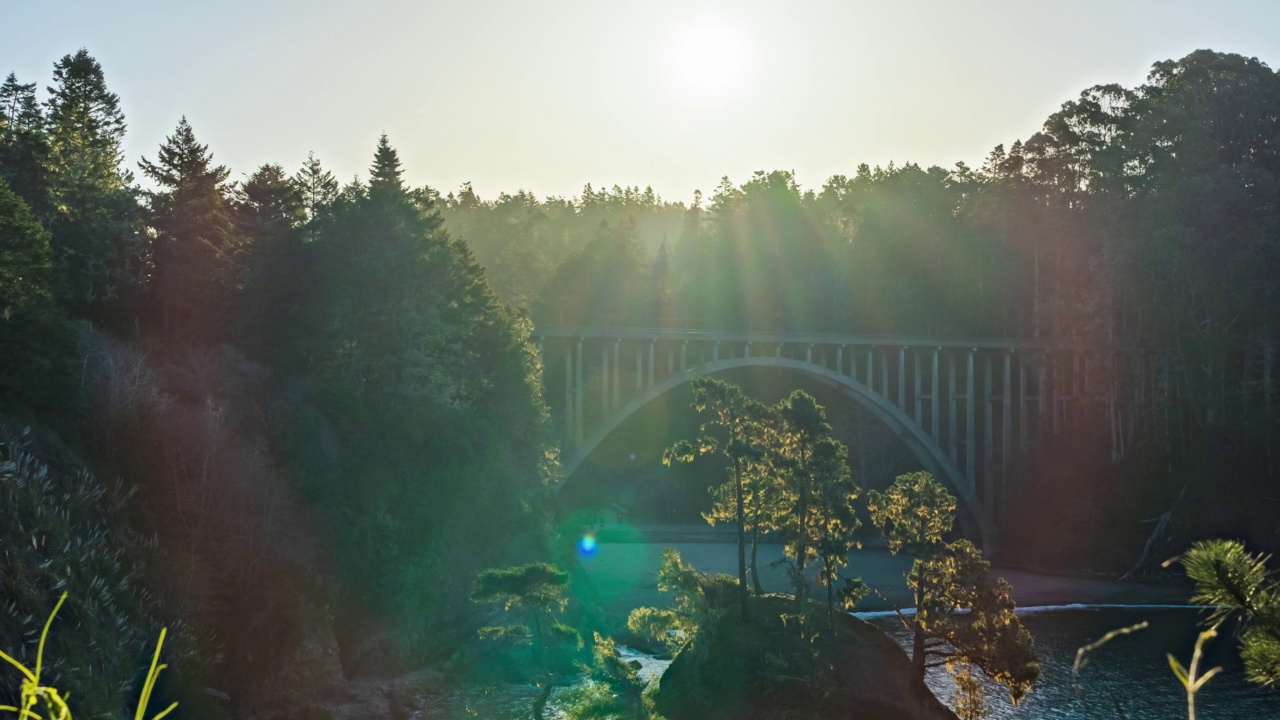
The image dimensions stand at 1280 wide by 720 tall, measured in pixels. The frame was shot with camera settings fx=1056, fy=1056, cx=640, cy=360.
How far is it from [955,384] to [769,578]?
15435mm

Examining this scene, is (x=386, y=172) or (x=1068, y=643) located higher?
(x=386, y=172)

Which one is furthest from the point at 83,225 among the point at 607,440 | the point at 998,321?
the point at 998,321

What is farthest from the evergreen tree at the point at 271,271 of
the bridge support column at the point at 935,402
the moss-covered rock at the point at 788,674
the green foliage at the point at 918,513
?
Result: the bridge support column at the point at 935,402

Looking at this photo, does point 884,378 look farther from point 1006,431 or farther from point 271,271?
point 271,271

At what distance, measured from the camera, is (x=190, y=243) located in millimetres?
38312

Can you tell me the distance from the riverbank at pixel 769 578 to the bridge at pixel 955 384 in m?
5.92

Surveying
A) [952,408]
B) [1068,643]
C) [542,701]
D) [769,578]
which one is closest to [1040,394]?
[952,408]

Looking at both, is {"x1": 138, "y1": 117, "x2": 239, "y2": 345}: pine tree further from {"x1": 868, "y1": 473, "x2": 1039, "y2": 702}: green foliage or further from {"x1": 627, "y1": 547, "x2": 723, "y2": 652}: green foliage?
{"x1": 868, "y1": 473, "x2": 1039, "y2": 702}: green foliage

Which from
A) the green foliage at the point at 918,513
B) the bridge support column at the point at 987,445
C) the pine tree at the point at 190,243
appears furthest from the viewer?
the bridge support column at the point at 987,445

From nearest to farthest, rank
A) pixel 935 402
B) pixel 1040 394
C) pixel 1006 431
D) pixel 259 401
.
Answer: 1. pixel 259 401
2. pixel 935 402
3. pixel 1006 431
4. pixel 1040 394

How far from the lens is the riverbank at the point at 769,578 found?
45.9 m

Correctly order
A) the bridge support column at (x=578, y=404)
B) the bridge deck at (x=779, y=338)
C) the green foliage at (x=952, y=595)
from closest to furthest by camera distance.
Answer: the green foliage at (x=952, y=595)
the bridge support column at (x=578, y=404)
the bridge deck at (x=779, y=338)

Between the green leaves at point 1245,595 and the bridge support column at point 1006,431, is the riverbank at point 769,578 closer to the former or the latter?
the bridge support column at point 1006,431

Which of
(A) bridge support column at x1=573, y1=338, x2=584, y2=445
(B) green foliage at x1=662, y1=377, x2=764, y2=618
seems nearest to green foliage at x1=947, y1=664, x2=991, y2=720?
(B) green foliage at x1=662, y1=377, x2=764, y2=618
